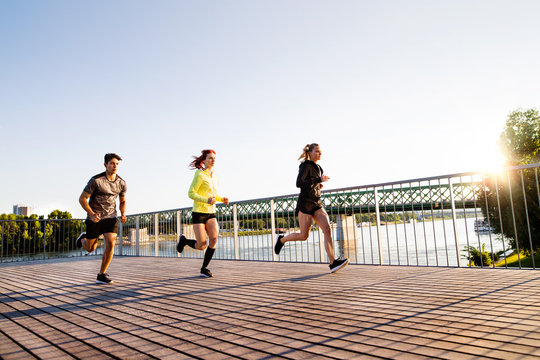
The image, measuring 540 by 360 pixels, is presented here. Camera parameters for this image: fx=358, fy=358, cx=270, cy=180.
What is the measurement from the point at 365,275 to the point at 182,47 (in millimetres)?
12033

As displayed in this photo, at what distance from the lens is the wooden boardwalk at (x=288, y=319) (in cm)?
179

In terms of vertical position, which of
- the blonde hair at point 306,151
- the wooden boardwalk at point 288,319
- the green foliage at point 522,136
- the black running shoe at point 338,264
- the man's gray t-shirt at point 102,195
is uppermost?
the green foliage at point 522,136

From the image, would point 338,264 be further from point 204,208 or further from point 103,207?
point 103,207

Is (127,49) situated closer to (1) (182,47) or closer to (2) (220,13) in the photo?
(1) (182,47)

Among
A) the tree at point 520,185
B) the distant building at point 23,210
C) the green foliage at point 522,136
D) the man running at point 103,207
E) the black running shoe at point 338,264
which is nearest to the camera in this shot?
the man running at point 103,207

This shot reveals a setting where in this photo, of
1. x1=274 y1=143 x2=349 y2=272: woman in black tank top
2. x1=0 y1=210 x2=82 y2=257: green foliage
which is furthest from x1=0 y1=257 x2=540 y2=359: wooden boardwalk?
x1=0 y1=210 x2=82 y2=257: green foliage

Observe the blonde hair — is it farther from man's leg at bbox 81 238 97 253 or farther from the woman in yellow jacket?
man's leg at bbox 81 238 97 253

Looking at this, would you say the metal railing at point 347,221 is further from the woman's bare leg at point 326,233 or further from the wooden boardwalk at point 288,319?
the wooden boardwalk at point 288,319

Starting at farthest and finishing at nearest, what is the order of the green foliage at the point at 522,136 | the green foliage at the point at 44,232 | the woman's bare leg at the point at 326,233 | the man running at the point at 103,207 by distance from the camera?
the green foliage at the point at 522,136 → the green foliage at the point at 44,232 → the woman's bare leg at the point at 326,233 → the man running at the point at 103,207

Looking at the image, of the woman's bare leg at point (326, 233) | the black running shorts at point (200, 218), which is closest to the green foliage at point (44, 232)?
the black running shorts at point (200, 218)

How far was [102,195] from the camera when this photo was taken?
4.64m

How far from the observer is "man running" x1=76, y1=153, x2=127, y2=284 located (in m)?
4.54

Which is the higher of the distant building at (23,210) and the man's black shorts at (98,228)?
the distant building at (23,210)

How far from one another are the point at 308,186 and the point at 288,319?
2752mm
